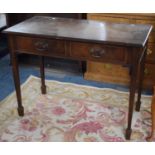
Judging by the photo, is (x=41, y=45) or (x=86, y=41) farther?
(x=41, y=45)

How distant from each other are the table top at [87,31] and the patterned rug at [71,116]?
0.66 metres

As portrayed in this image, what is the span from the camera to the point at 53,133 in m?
1.77

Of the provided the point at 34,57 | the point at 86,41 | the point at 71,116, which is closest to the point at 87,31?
the point at 86,41

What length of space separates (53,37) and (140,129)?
866mm

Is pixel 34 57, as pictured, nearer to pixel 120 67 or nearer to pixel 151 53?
pixel 120 67

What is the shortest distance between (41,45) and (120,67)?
3.28 feet

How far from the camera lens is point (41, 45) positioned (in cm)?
159

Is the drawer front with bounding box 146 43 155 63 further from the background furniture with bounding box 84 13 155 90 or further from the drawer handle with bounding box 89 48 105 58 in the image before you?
the drawer handle with bounding box 89 48 105 58

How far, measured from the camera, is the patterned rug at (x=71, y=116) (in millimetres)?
1751

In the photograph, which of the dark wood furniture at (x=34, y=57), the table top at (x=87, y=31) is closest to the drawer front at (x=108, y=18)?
the dark wood furniture at (x=34, y=57)

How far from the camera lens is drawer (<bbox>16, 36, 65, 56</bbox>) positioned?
1.57 m

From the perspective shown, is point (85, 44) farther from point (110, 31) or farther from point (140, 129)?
point (140, 129)

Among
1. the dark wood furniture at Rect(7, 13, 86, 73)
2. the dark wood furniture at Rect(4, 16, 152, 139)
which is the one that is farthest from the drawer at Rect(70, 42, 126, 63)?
the dark wood furniture at Rect(7, 13, 86, 73)

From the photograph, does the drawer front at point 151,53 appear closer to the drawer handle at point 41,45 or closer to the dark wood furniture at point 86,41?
the dark wood furniture at point 86,41
